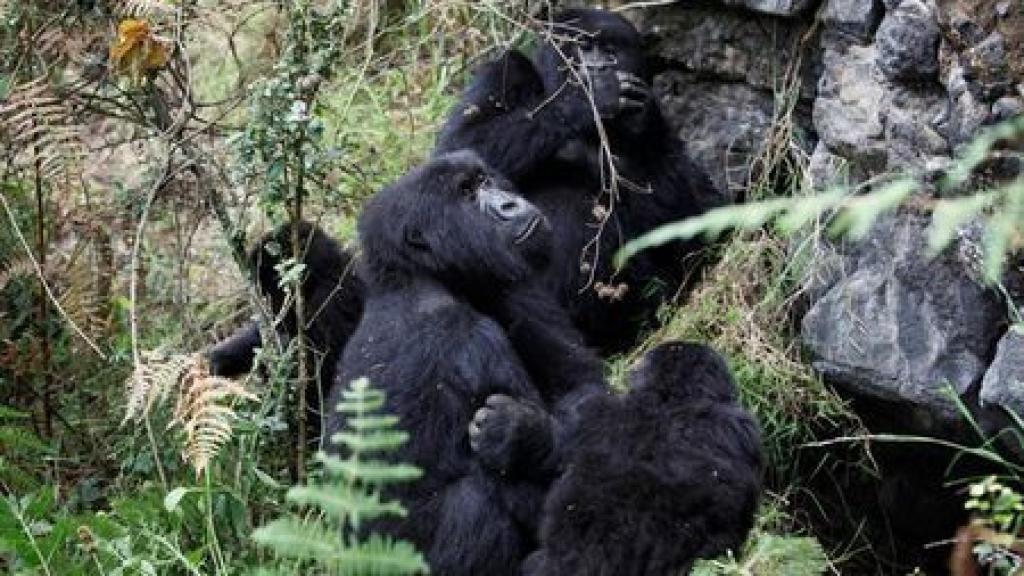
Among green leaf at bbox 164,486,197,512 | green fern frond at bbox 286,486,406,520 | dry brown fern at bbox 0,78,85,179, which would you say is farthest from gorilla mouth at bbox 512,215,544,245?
green fern frond at bbox 286,486,406,520

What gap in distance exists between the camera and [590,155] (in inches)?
255

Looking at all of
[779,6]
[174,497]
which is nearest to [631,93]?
[779,6]

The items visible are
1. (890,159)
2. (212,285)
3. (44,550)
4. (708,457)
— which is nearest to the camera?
(708,457)

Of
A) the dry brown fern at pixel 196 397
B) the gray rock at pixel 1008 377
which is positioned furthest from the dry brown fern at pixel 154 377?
the gray rock at pixel 1008 377

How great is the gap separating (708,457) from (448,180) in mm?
1444

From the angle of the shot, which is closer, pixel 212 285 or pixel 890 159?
pixel 890 159

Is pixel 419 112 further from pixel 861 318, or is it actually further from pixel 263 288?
pixel 861 318

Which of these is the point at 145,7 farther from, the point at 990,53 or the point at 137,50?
the point at 990,53

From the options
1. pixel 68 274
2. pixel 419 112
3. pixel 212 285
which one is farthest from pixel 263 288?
pixel 419 112

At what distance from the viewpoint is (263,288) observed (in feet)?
18.9

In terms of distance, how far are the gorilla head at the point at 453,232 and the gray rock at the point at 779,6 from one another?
1.48m

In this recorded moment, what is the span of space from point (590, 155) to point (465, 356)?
1.88m

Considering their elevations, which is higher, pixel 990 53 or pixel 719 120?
pixel 990 53

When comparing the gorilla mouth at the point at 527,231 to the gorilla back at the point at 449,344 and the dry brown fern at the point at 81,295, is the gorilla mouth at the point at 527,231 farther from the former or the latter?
the dry brown fern at the point at 81,295
